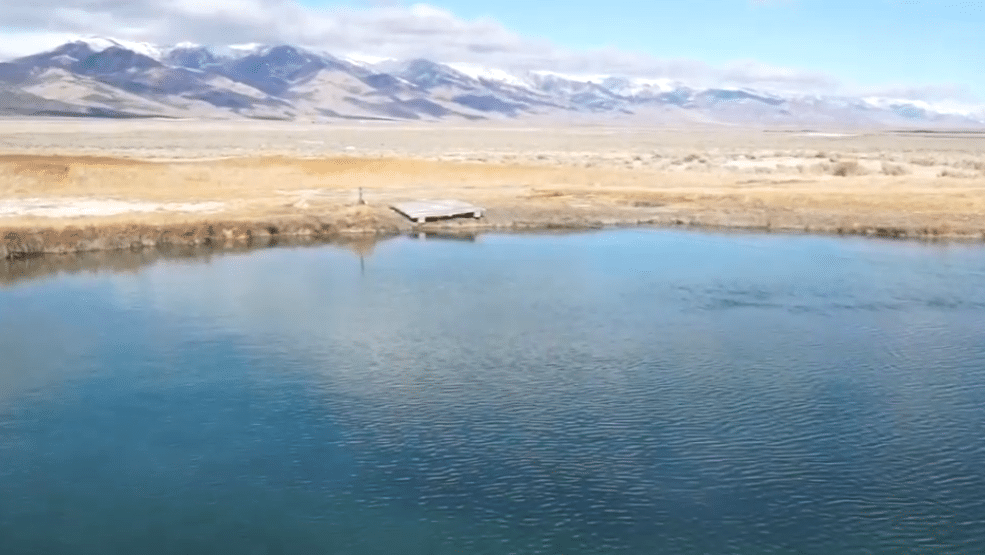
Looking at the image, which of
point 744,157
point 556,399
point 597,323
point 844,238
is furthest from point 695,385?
point 744,157

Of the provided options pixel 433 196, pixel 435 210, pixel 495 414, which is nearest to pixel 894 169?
pixel 433 196

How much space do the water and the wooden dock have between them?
302 inches

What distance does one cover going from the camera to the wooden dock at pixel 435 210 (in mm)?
29766

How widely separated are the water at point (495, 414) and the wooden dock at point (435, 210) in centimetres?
767

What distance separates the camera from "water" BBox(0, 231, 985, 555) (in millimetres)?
10039

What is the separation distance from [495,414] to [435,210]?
17.9 m

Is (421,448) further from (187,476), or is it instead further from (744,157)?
(744,157)

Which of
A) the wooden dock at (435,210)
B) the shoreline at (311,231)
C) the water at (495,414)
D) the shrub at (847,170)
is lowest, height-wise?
the water at (495,414)

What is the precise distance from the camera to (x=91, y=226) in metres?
26.6

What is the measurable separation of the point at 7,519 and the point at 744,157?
47.1 meters

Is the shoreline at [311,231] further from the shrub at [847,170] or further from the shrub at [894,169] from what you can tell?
the shrub at [894,169]

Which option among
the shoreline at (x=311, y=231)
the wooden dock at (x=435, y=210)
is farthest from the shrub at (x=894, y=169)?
the wooden dock at (x=435, y=210)

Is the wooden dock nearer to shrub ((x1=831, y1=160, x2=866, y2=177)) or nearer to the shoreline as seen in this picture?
the shoreline

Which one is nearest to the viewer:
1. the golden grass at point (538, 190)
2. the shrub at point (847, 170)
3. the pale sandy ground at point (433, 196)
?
the pale sandy ground at point (433, 196)
